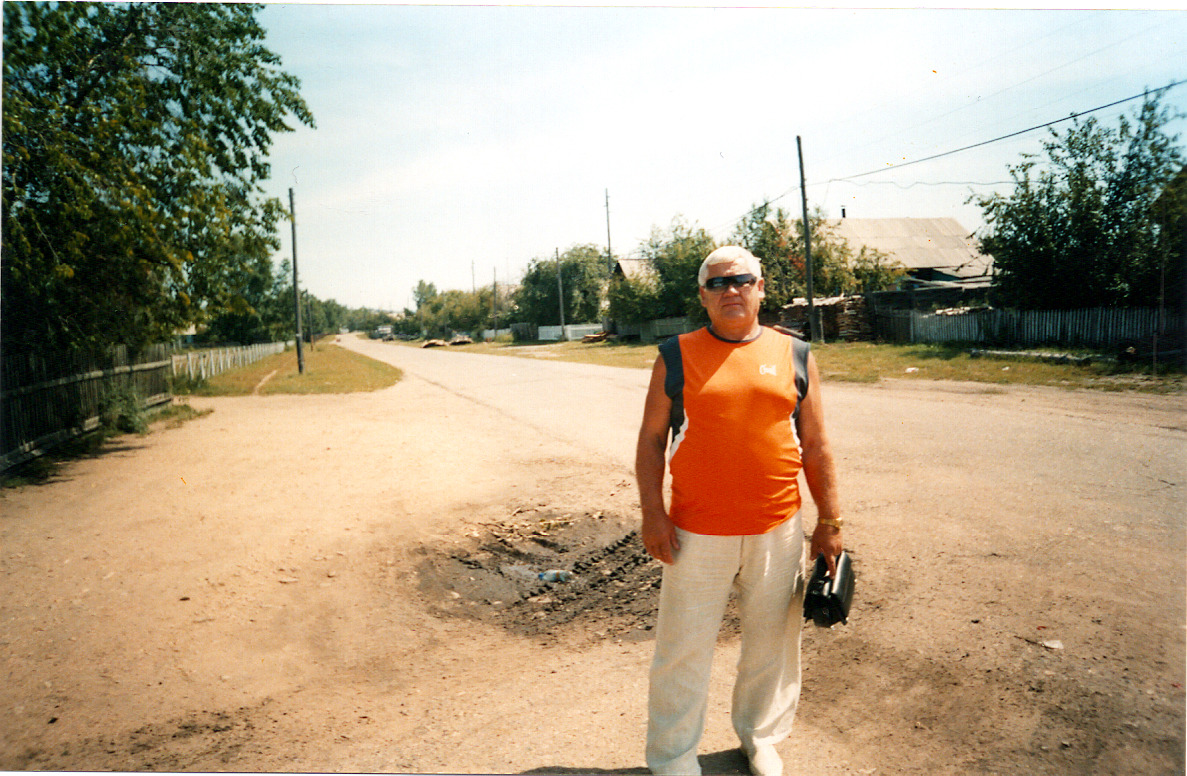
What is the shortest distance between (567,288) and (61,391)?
161 ft

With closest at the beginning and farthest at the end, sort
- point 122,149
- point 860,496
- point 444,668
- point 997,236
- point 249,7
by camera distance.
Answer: point 444,668 → point 860,496 → point 122,149 → point 249,7 → point 997,236

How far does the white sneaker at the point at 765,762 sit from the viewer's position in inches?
102

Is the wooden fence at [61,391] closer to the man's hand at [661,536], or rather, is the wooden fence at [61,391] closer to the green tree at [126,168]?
the green tree at [126,168]

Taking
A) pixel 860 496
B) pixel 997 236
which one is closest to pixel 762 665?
pixel 860 496

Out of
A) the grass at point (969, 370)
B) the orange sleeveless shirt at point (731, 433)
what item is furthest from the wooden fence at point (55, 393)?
the orange sleeveless shirt at point (731, 433)

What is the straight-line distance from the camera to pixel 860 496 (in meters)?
6.18

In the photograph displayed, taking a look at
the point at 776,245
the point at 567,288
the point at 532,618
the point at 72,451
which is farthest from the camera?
the point at 567,288

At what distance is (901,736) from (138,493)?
7494 millimetres

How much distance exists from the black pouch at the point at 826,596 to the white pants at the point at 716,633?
63 mm

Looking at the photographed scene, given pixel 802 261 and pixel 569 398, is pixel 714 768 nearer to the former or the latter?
pixel 569 398

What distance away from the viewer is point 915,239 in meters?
39.3

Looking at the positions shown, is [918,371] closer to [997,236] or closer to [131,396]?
[997,236]

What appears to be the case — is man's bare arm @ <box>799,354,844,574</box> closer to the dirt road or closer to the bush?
the dirt road

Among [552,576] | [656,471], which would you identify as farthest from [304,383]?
[656,471]
